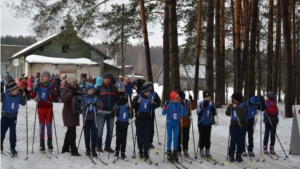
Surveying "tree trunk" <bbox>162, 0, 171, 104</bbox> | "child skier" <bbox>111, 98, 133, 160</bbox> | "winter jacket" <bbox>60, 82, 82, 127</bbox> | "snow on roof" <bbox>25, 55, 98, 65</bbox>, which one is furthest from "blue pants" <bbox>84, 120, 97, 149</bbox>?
"snow on roof" <bbox>25, 55, 98, 65</bbox>

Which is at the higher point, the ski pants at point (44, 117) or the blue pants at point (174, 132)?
the ski pants at point (44, 117)

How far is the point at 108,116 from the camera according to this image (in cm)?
775

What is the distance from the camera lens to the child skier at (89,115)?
712 centimetres

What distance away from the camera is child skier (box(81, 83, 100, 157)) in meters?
7.12

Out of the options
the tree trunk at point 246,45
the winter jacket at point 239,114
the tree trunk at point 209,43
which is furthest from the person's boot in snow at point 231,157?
the tree trunk at point 246,45

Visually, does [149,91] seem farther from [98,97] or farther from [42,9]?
[42,9]

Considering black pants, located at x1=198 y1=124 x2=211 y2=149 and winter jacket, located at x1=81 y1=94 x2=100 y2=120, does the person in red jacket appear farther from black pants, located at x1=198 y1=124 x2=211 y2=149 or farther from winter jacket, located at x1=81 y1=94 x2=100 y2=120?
black pants, located at x1=198 y1=124 x2=211 y2=149

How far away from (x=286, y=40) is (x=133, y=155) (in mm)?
9915

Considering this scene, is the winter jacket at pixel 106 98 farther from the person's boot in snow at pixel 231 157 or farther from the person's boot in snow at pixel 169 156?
the person's boot in snow at pixel 231 157

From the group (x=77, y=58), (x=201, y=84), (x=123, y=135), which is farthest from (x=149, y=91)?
(x=201, y=84)

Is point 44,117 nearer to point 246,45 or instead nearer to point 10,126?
point 10,126

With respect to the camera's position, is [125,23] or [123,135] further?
[125,23]

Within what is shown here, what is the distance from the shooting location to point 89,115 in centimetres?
711

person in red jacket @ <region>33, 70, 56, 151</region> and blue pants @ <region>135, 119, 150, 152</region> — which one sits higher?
person in red jacket @ <region>33, 70, 56, 151</region>
